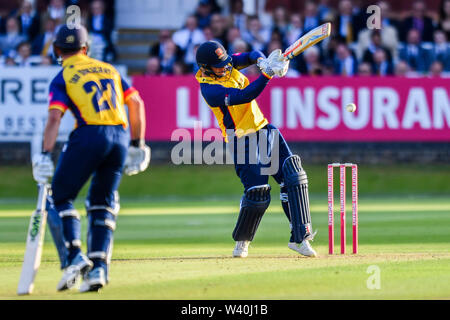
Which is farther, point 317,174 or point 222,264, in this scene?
point 317,174

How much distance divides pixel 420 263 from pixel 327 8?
13325 mm

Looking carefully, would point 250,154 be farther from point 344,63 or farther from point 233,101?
point 344,63

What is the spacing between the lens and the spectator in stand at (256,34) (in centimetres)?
2033

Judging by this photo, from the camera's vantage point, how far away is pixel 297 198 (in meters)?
9.53

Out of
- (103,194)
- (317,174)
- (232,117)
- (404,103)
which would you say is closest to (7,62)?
(317,174)

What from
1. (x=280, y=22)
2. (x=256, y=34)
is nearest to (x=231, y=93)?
(x=256, y=34)

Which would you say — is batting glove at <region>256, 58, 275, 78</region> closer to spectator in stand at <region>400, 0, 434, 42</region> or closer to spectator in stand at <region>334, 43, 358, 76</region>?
spectator in stand at <region>334, 43, 358, 76</region>

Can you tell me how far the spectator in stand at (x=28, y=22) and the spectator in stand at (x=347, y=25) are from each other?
641 centimetres

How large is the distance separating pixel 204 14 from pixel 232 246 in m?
11.1

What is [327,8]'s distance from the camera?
70.7ft

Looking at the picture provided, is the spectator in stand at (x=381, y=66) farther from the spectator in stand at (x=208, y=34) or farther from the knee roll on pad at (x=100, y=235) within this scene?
the knee roll on pad at (x=100, y=235)
